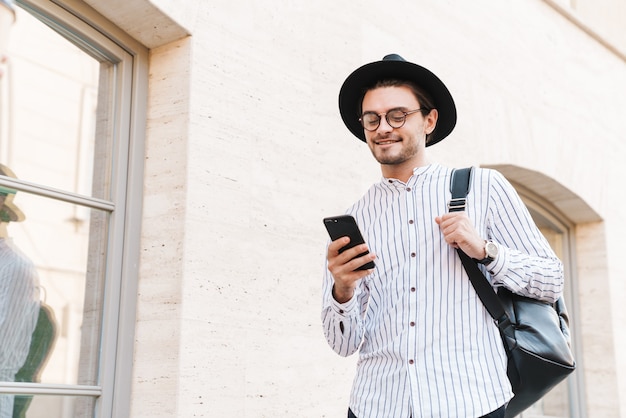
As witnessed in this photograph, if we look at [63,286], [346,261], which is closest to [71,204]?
[63,286]

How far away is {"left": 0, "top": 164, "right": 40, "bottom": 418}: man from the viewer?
11.8 ft

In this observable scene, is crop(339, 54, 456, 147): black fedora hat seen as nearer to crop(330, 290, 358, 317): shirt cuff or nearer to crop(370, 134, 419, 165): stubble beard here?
crop(370, 134, 419, 165): stubble beard

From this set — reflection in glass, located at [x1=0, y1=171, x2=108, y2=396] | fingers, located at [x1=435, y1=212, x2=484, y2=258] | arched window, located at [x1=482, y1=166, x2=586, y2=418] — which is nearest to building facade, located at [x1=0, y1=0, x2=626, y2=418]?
reflection in glass, located at [x1=0, y1=171, x2=108, y2=396]

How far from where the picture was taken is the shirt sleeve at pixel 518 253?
2576 millimetres

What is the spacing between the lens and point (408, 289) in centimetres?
267

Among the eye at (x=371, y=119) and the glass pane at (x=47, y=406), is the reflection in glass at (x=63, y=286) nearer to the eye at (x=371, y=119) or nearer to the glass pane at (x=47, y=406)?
the glass pane at (x=47, y=406)

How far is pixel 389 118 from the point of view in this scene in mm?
2771

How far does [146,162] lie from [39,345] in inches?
38.9

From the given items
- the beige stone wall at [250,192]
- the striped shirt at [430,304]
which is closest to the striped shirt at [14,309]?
the beige stone wall at [250,192]

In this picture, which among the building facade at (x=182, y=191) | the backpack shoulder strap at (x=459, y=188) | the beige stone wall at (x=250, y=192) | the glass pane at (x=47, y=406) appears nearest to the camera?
the backpack shoulder strap at (x=459, y=188)

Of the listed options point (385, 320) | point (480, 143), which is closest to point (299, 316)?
point (385, 320)

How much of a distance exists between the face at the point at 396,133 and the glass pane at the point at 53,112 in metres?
1.64

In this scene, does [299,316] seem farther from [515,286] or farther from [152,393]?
[515,286]

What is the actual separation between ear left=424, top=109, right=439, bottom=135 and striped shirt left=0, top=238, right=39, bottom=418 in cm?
180
